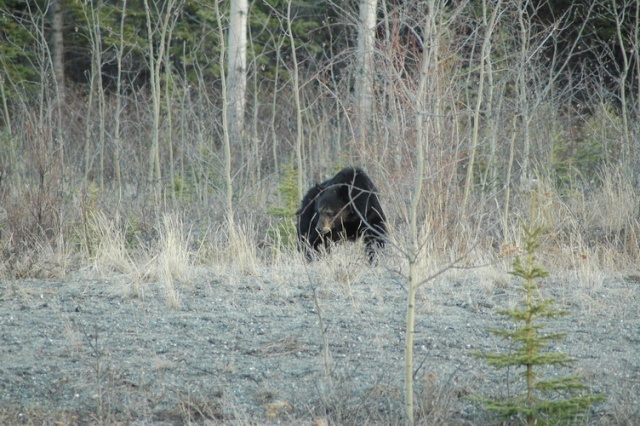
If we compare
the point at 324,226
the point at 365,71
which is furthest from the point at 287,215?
the point at 365,71

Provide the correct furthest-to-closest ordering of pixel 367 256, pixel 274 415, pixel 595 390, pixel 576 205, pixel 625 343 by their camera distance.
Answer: pixel 576 205
pixel 367 256
pixel 625 343
pixel 595 390
pixel 274 415

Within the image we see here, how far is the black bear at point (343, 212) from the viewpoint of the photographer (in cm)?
873

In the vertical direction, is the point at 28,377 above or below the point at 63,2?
below

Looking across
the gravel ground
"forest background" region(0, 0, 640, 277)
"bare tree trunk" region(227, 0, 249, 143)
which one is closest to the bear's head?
"forest background" region(0, 0, 640, 277)

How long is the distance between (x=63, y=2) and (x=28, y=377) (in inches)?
743

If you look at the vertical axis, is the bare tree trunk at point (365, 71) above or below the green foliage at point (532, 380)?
above

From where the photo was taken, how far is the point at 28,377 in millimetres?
4625

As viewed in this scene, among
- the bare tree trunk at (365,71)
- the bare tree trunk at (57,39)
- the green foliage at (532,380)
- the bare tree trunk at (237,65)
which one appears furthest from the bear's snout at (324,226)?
the bare tree trunk at (57,39)

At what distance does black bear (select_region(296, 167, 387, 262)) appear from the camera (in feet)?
28.6

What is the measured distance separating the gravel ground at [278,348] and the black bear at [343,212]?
1433 millimetres

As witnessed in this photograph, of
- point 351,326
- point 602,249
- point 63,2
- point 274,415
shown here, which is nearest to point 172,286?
point 351,326

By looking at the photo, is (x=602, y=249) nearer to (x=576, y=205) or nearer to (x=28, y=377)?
(x=576, y=205)

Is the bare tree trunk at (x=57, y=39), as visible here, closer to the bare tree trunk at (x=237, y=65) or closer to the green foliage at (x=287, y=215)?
the bare tree trunk at (x=237, y=65)

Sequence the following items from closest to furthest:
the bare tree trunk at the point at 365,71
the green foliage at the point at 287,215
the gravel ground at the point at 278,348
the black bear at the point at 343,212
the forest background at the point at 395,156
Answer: the gravel ground at the point at 278,348
the bare tree trunk at the point at 365,71
the forest background at the point at 395,156
the black bear at the point at 343,212
the green foliage at the point at 287,215
